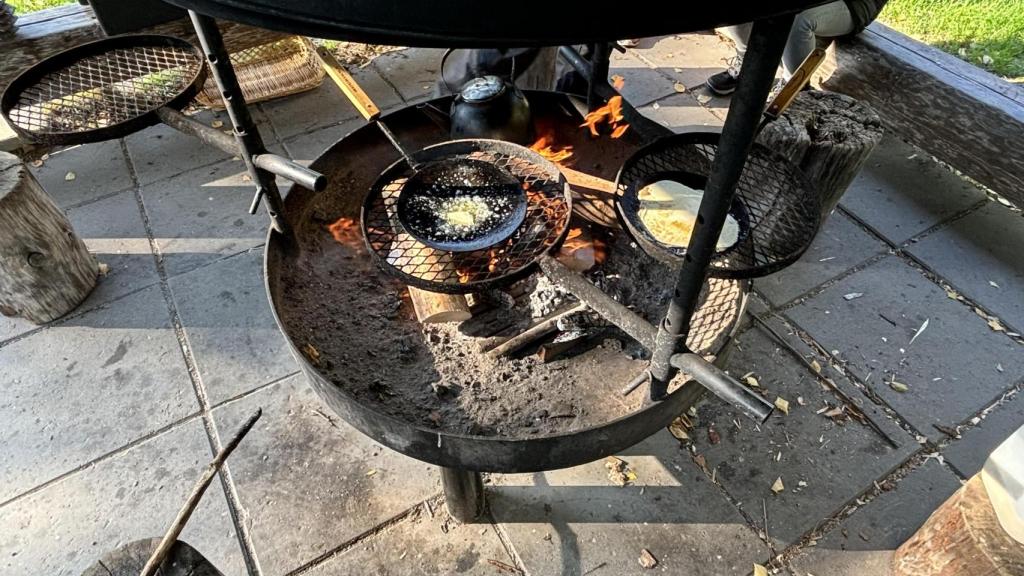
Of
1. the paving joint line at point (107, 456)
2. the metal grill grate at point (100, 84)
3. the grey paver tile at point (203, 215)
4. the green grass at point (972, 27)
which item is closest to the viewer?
the metal grill grate at point (100, 84)

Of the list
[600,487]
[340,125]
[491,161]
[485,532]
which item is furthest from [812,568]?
[340,125]

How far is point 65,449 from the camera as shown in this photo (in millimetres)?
2418

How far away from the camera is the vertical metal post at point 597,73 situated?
2271 millimetres

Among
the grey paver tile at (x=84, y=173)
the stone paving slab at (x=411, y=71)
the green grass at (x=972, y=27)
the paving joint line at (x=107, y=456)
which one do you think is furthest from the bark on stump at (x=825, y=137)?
the grey paver tile at (x=84, y=173)

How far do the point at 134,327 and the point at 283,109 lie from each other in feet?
5.80

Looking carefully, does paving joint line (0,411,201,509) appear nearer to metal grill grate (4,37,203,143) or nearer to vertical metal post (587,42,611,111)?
metal grill grate (4,37,203,143)

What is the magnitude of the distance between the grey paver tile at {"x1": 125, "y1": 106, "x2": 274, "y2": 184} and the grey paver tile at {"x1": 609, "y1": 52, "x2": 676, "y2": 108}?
2.23 m

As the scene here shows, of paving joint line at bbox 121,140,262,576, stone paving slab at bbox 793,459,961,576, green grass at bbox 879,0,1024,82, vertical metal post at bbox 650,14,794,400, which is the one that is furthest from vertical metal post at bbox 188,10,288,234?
green grass at bbox 879,0,1024,82

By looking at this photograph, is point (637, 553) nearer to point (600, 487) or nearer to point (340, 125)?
point (600, 487)

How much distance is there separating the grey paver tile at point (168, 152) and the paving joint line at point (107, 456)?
1670 mm

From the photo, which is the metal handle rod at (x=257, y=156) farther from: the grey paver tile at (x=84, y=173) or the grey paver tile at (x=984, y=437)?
the grey paver tile at (x=984, y=437)

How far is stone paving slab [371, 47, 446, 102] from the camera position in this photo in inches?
163

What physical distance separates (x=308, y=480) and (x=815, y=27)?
3149mm

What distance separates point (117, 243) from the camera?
3.19m
